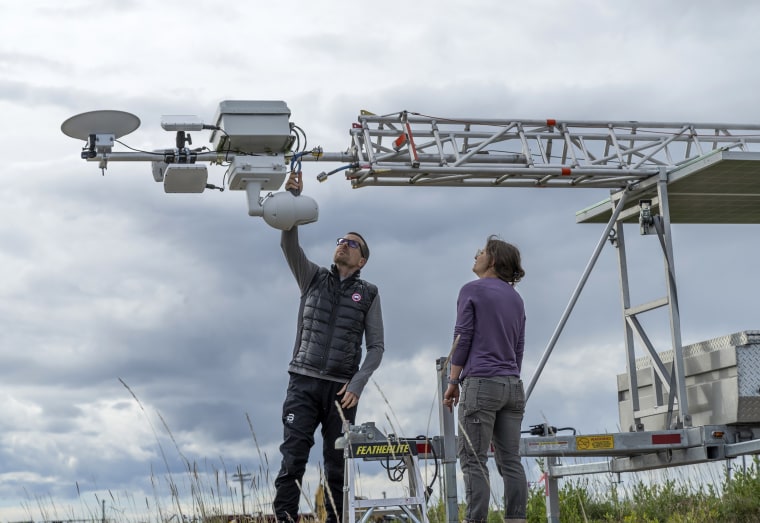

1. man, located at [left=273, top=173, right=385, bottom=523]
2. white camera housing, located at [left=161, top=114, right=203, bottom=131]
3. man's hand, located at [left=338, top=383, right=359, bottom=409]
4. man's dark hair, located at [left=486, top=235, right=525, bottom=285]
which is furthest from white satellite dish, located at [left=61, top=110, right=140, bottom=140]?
man's dark hair, located at [left=486, top=235, right=525, bottom=285]

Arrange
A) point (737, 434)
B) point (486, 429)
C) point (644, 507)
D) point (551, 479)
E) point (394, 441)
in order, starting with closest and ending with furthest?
point (486, 429), point (394, 441), point (737, 434), point (551, 479), point (644, 507)

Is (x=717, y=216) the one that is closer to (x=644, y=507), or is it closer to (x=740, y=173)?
(x=740, y=173)

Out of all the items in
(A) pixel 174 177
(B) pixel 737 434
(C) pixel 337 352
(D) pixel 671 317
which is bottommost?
(B) pixel 737 434

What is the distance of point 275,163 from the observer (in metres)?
7.80

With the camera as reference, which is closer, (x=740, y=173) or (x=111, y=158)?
(x=111, y=158)

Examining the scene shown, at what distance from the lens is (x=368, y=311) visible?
6480mm

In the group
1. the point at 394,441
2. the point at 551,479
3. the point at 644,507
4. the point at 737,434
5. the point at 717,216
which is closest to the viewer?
the point at 394,441

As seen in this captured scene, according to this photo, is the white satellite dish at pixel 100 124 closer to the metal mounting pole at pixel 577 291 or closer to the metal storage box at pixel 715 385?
the metal mounting pole at pixel 577 291

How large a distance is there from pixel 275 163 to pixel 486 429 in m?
3.31

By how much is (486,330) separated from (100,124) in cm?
416

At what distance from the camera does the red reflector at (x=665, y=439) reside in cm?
875

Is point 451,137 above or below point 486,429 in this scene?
above

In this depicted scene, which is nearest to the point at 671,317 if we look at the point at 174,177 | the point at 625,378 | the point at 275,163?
the point at 625,378

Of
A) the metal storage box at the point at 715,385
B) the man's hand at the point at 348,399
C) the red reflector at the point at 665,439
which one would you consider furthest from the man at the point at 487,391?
the metal storage box at the point at 715,385
